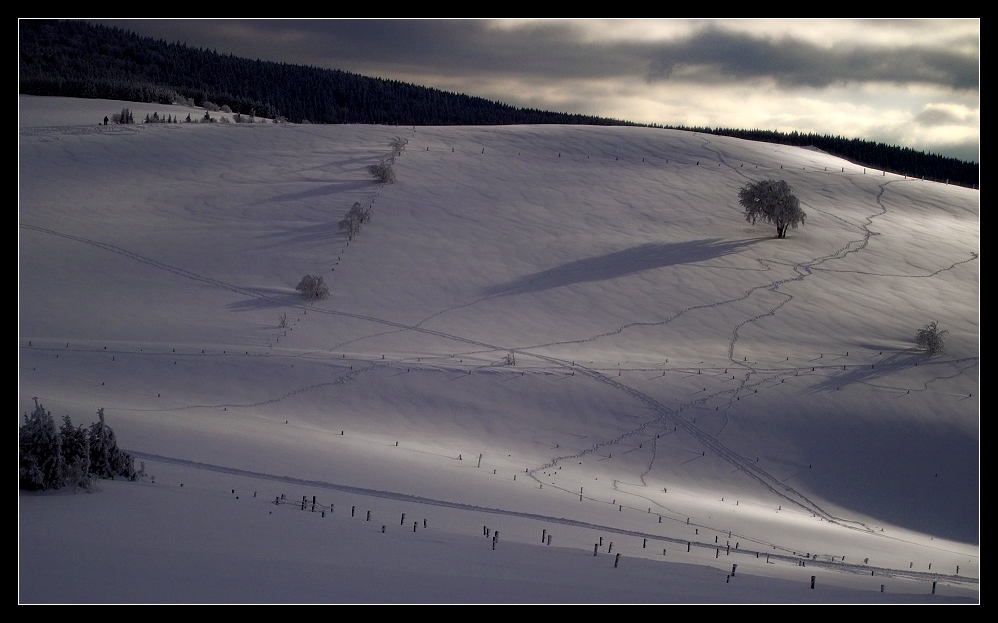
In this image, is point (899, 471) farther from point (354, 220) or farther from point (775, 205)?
point (354, 220)

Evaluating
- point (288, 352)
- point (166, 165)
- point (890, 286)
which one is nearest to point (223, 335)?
point (288, 352)

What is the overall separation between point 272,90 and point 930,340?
10012cm

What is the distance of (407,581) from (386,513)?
430cm

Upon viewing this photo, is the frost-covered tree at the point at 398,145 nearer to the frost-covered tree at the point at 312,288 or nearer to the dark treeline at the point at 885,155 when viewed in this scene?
the frost-covered tree at the point at 312,288

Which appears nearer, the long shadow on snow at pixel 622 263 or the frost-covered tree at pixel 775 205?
the long shadow on snow at pixel 622 263

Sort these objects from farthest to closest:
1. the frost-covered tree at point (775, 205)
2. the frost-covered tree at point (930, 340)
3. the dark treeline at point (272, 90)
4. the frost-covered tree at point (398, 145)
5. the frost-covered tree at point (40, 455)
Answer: the dark treeline at point (272, 90), the frost-covered tree at point (398, 145), the frost-covered tree at point (775, 205), the frost-covered tree at point (930, 340), the frost-covered tree at point (40, 455)

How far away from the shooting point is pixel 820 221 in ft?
129

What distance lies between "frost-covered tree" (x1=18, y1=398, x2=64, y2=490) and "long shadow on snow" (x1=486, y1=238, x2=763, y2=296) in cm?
1994

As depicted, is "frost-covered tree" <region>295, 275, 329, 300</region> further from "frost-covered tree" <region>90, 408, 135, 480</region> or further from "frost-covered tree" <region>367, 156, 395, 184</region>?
"frost-covered tree" <region>90, 408, 135, 480</region>

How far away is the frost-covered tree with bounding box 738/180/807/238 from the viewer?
36.9 metres

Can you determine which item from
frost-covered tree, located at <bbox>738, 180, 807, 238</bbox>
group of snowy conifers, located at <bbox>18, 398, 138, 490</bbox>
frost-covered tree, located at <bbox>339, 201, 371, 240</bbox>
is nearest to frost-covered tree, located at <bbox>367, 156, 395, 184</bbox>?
frost-covered tree, located at <bbox>339, 201, 371, 240</bbox>

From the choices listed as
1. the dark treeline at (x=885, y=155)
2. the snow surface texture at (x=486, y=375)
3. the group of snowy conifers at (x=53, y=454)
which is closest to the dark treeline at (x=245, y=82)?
A: the dark treeline at (x=885, y=155)

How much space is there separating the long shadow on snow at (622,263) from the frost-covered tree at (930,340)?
9.57 meters

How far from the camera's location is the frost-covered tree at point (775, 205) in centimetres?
3688
